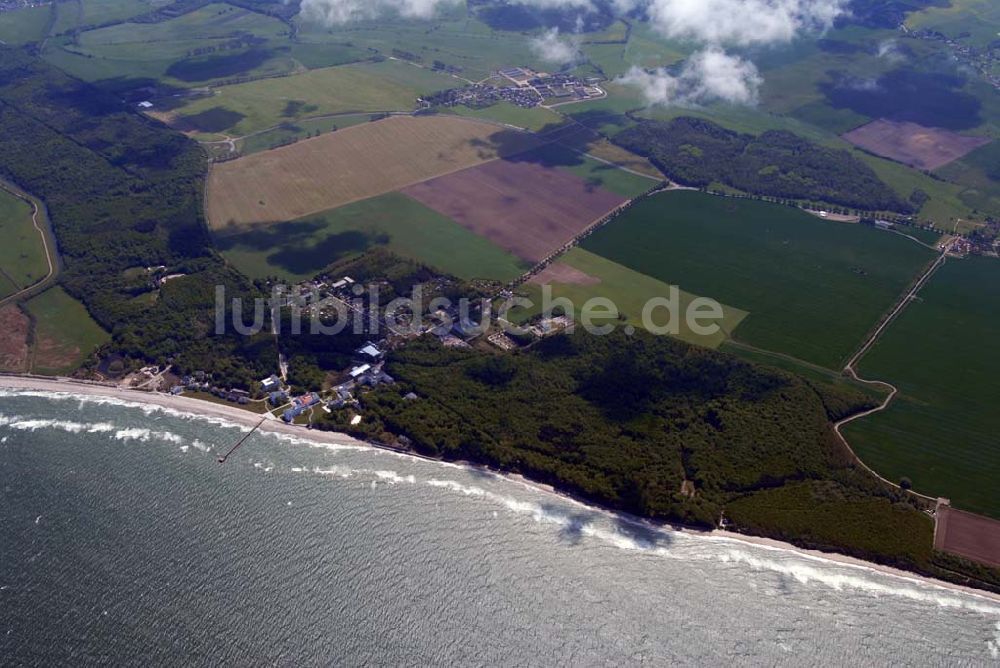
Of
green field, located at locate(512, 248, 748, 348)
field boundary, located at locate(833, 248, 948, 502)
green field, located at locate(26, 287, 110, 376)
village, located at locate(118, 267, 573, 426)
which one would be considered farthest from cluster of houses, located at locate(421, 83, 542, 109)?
green field, located at locate(26, 287, 110, 376)

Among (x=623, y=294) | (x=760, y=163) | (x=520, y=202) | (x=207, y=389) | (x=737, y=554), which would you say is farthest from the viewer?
(x=760, y=163)

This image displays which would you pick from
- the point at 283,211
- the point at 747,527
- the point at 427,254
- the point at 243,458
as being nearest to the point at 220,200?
the point at 283,211

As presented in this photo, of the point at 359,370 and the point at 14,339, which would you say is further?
the point at 14,339

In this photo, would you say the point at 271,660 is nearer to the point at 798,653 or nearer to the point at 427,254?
the point at 798,653

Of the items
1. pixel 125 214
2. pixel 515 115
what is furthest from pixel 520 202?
pixel 125 214

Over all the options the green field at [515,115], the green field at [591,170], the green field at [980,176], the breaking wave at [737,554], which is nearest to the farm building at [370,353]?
the breaking wave at [737,554]

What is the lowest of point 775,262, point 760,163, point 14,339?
point 14,339

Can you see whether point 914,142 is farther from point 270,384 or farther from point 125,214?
point 125,214

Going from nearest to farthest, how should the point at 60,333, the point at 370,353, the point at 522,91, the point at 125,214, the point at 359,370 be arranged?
the point at 359,370 < the point at 370,353 < the point at 60,333 < the point at 125,214 < the point at 522,91

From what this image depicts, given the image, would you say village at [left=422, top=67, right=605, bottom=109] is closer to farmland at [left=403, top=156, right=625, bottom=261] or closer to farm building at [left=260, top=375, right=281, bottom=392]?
farmland at [left=403, top=156, right=625, bottom=261]
